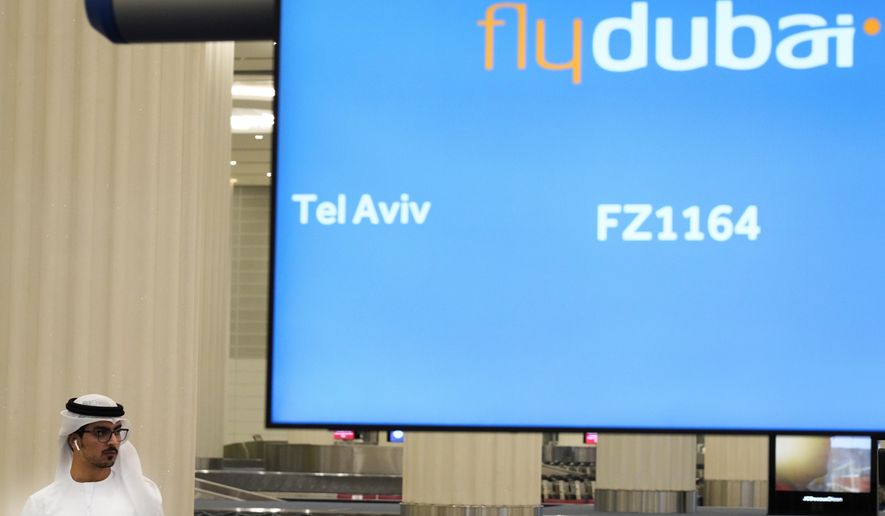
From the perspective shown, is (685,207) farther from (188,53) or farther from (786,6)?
(188,53)

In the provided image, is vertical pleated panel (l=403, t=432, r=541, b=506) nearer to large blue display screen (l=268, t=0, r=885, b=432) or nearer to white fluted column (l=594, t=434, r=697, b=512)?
white fluted column (l=594, t=434, r=697, b=512)

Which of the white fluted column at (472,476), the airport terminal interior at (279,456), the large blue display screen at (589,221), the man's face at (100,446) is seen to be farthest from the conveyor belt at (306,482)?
the large blue display screen at (589,221)

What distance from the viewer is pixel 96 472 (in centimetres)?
478

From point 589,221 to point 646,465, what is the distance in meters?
10.7

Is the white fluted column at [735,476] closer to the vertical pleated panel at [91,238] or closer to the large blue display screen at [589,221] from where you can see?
the vertical pleated panel at [91,238]

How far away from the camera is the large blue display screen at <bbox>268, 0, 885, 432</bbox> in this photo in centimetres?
206

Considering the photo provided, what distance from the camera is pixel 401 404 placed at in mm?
2062

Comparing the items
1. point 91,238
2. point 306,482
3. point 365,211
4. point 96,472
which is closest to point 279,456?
point 306,482

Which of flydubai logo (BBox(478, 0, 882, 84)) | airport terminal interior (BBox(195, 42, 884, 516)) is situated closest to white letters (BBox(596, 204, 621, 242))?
flydubai logo (BBox(478, 0, 882, 84))

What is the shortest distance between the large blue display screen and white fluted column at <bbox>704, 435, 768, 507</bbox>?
14.9 meters

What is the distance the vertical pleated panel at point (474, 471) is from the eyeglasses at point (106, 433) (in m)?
3.85

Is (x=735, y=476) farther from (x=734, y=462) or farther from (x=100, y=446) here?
(x=100, y=446)

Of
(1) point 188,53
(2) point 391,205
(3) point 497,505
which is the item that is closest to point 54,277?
(1) point 188,53

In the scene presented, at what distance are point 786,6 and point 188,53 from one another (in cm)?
336
